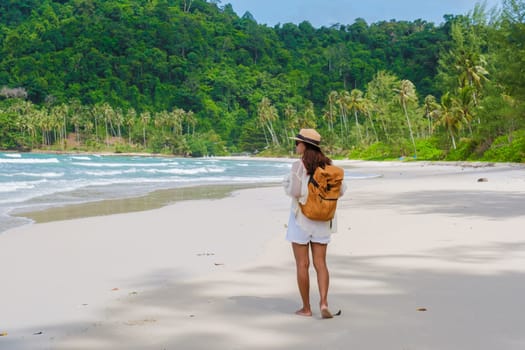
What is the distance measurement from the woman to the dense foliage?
3377 inches

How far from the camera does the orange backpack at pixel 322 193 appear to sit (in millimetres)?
4363

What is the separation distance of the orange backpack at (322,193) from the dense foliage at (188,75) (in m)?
85.9

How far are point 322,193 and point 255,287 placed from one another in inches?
63.3

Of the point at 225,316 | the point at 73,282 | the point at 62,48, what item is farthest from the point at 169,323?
the point at 62,48

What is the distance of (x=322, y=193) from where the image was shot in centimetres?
437

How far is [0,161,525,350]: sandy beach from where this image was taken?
4016 millimetres

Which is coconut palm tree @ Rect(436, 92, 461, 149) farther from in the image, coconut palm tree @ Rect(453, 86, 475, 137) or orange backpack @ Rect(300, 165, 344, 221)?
orange backpack @ Rect(300, 165, 344, 221)

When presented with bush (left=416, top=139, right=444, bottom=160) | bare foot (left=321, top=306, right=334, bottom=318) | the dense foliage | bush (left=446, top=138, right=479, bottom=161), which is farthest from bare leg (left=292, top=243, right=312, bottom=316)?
the dense foliage

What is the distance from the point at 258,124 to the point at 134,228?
115 metres

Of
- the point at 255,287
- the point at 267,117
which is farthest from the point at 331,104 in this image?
the point at 255,287

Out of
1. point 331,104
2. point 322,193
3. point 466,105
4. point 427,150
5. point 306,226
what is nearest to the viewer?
point 322,193

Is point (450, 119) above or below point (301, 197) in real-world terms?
above

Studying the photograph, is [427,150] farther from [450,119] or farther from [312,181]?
[312,181]

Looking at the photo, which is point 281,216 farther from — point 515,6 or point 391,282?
point 515,6
